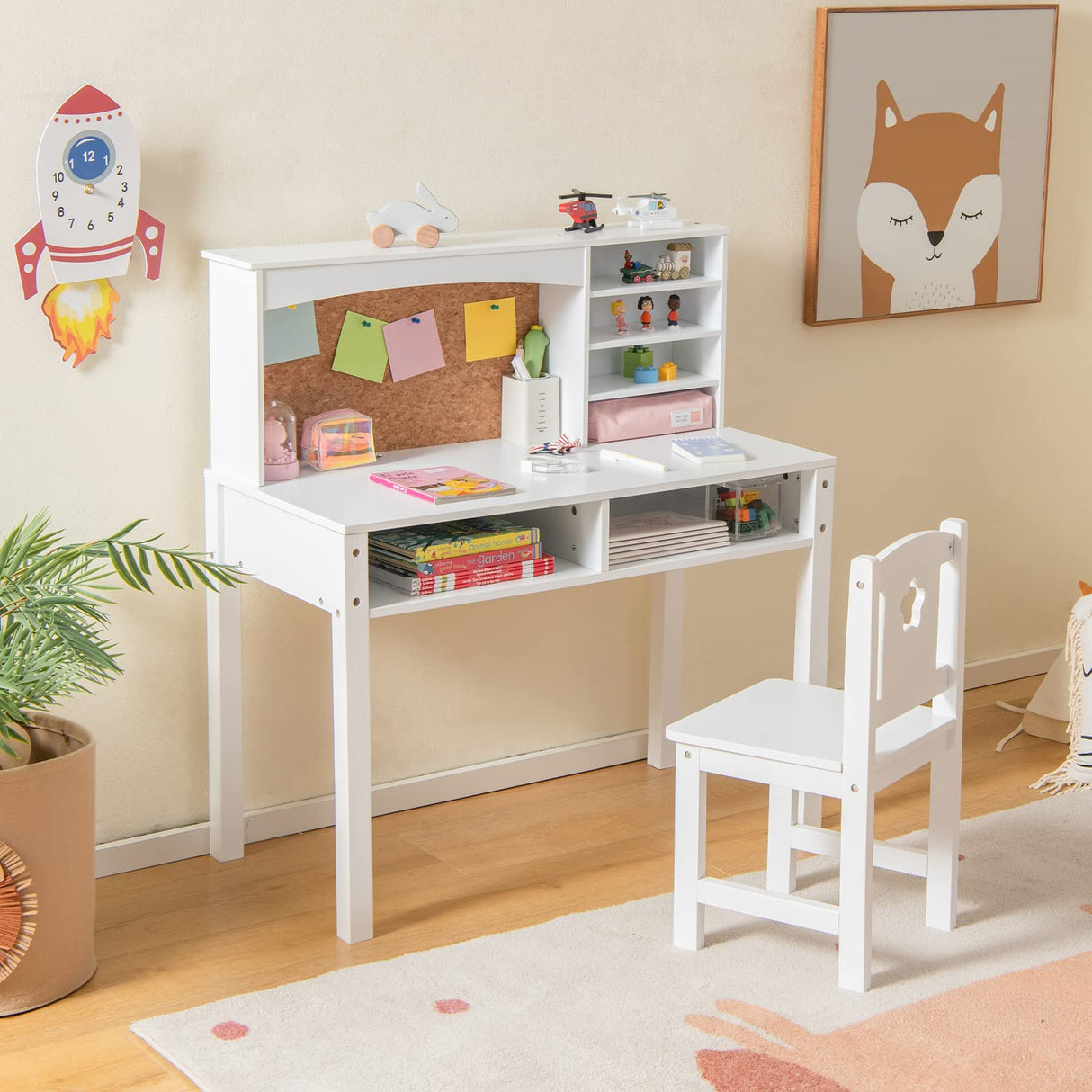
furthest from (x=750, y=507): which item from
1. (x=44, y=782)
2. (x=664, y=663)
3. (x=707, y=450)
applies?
(x=44, y=782)

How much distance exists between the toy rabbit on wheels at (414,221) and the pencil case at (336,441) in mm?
302

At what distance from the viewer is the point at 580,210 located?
2.91 metres

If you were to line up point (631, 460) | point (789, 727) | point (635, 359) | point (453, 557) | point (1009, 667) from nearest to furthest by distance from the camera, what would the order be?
point (789, 727), point (453, 557), point (631, 460), point (635, 359), point (1009, 667)

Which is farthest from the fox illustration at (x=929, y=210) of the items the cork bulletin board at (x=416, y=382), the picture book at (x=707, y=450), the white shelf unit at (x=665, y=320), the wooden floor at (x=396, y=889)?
the wooden floor at (x=396, y=889)

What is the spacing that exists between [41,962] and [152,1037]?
0.69 ft

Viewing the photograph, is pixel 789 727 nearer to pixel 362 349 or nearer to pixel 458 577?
pixel 458 577

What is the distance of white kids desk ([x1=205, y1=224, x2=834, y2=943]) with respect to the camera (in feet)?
8.32

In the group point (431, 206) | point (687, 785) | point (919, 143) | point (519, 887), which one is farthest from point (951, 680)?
point (919, 143)

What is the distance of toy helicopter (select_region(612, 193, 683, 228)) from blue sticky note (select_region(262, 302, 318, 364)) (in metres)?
0.61

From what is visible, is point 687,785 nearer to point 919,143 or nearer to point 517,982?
point 517,982

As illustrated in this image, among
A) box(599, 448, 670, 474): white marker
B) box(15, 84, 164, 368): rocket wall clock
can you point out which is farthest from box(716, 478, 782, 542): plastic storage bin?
box(15, 84, 164, 368): rocket wall clock

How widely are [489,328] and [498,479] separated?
0.39 metres

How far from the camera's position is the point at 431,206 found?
2.78 meters

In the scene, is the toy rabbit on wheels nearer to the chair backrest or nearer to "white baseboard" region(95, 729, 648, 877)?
the chair backrest
